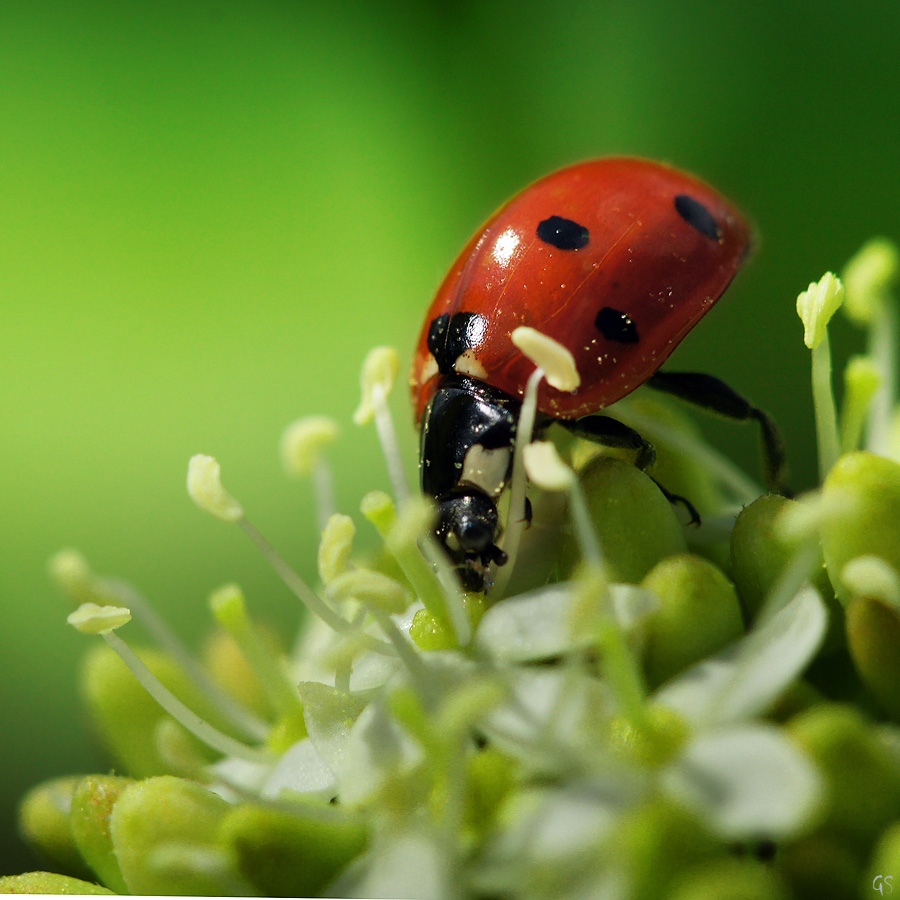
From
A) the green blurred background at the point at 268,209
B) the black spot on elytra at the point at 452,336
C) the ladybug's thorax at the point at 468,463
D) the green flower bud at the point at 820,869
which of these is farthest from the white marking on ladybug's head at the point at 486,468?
the green blurred background at the point at 268,209

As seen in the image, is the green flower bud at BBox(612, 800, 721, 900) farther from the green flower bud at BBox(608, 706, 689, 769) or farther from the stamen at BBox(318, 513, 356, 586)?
the stamen at BBox(318, 513, 356, 586)

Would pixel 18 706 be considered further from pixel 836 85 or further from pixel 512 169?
pixel 836 85

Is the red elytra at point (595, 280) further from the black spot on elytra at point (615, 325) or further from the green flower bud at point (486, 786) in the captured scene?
the green flower bud at point (486, 786)

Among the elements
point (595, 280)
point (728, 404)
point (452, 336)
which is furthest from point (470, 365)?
point (728, 404)

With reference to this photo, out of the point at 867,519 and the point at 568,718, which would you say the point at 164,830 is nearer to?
the point at 568,718

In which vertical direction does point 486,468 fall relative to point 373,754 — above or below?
above

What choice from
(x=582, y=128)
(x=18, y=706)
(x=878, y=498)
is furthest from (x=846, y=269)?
(x=18, y=706)
